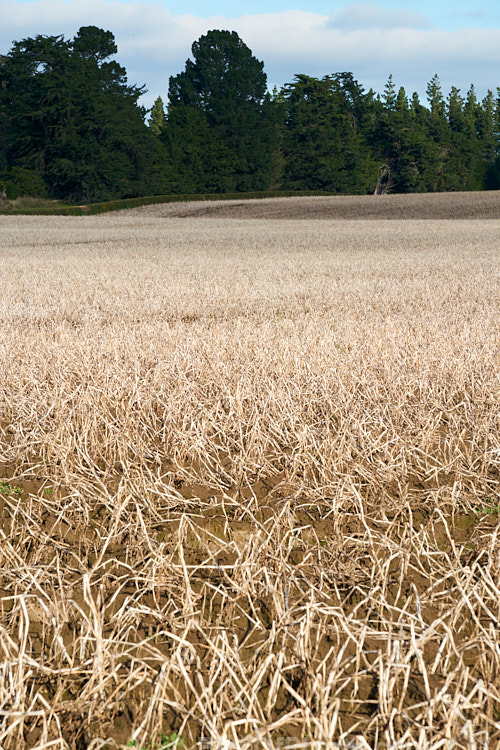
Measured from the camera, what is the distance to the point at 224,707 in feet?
5.87

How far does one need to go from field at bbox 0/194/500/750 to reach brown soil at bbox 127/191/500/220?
97.4 feet

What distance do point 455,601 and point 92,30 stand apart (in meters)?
60.8

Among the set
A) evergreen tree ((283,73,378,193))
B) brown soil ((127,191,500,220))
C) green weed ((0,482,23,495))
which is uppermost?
evergreen tree ((283,73,378,193))

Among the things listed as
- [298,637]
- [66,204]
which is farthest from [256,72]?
[298,637]

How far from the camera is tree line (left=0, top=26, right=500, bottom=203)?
4809 centimetres

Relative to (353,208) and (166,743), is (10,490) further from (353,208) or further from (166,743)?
(353,208)

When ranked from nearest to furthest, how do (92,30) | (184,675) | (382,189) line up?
1. (184,675)
2. (92,30)
3. (382,189)

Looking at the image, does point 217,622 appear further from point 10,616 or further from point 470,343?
point 470,343

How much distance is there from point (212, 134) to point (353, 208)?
871 inches

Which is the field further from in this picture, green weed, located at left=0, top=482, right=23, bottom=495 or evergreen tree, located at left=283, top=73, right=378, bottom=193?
evergreen tree, located at left=283, top=73, right=378, bottom=193

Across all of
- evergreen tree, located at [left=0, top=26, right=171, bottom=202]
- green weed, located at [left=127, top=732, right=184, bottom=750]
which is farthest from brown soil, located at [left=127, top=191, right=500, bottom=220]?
green weed, located at [left=127, top=732, right=184, bottom=750]

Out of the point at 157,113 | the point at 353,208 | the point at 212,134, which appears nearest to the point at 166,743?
the point at 353,208

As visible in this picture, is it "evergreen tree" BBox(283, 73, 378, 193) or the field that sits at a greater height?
"evergreen tree" BBox(283, 73, 378, 193)

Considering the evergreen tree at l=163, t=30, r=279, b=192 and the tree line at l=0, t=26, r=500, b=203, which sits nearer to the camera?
the tree line at l=0, t=26, r=500, b=203
